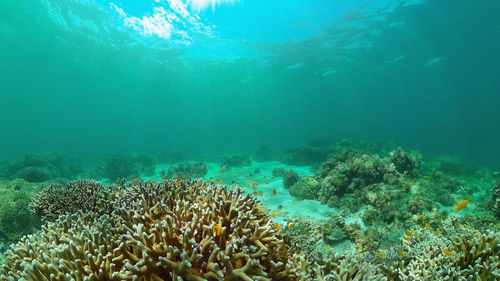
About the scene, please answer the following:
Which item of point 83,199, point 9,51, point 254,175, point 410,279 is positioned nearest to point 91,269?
point 83,199

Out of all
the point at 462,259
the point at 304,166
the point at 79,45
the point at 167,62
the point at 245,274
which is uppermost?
the point at 79,45

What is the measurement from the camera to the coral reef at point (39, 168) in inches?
640

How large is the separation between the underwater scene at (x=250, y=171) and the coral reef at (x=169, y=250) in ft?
0.06

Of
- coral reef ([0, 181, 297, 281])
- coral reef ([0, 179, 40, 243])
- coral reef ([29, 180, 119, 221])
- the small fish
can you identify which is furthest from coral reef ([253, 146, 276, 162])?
the small fish

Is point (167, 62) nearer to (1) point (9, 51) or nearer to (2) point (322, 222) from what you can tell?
(1) point (9, 51)

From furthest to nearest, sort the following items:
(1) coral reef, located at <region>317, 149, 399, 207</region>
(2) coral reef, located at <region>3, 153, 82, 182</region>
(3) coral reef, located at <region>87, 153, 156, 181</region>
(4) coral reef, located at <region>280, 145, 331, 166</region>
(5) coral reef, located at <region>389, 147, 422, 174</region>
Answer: (4) coral reef, located at <region>280, 145, 331, 166</region> → (3) coral reef, located at <region>87, 153, 156, 181</region> → (2) coral reef, located at <region>3, 153, 82, 182</region> → (5) coral reef, located at <region>389, 147, 422, 174</region> → (1) coral reef, located at <region>317, 149, 399, 207</region>

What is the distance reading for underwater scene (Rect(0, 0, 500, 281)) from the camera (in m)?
2.72

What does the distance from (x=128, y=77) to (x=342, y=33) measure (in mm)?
49002

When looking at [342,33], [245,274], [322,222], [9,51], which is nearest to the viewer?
[245,274]

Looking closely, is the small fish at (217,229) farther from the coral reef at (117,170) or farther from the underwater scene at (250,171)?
the coral reef at (117,170)

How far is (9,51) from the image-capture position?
41.2 metres

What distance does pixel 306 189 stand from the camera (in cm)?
1154

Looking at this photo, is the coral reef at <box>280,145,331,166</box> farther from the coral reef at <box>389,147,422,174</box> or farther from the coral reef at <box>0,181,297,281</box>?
the coral reef at <box>0,181,297,281</box>

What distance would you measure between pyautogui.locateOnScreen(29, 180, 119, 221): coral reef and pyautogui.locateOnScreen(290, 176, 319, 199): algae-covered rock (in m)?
8.59
